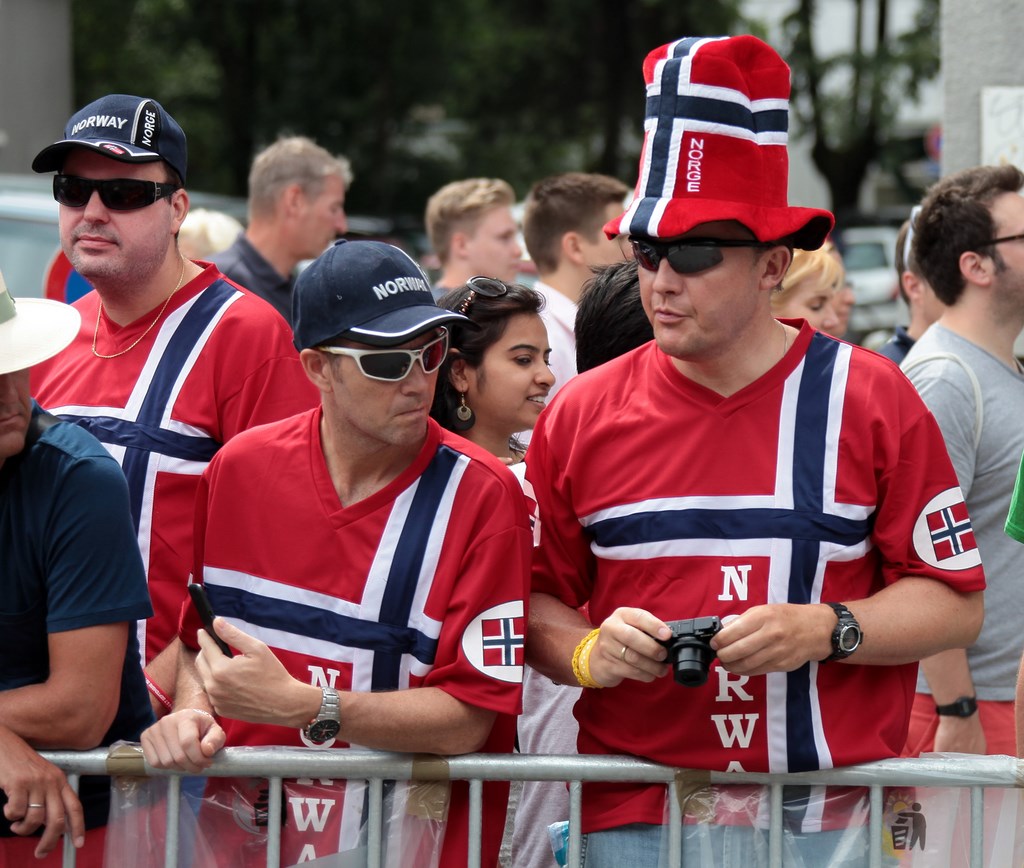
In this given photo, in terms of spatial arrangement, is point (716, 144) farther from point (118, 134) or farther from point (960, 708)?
point (960, 708)

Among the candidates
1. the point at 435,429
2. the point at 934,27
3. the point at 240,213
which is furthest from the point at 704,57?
the point at 934,27

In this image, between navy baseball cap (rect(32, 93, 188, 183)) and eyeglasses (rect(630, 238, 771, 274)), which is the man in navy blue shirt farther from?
eyeglasses (rect(630, 238, 771, 274))

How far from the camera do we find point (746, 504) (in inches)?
111

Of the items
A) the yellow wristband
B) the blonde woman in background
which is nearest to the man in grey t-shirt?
the blonde woman in background

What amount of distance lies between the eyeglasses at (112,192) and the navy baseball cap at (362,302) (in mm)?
1078

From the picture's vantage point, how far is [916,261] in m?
4.58

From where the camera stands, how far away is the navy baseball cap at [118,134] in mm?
3893

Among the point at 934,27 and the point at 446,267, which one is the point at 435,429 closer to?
the point at 446,267

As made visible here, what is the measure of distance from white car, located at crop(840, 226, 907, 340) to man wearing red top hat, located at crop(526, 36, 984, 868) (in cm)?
1650

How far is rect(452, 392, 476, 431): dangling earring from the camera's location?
3973 mm

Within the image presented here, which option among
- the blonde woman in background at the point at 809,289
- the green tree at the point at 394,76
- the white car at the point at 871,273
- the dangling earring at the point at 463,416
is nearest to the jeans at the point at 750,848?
the dangling earring at the point at 463,416

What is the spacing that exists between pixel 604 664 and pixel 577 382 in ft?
2.05

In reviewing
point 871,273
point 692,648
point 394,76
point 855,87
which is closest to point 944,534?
point 692,648

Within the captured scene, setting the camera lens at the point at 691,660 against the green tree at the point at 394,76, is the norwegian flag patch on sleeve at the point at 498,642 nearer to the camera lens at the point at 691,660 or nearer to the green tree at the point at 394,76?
the camera lens at the point at 691,660
